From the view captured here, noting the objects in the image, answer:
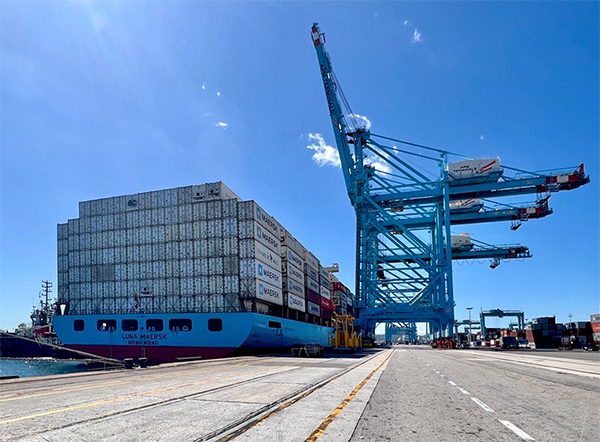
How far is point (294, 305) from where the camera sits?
189 feet

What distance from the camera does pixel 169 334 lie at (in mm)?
43469

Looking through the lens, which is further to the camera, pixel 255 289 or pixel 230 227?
pixel 230 227

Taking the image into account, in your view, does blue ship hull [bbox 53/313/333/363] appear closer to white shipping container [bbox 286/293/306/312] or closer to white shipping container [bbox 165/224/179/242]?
white shipping container [bbox 286/293/306/312]

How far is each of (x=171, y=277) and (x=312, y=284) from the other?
3013cm

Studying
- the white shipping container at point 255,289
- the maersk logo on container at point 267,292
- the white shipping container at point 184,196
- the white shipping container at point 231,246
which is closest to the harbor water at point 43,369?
the white shipping container at point 255,289

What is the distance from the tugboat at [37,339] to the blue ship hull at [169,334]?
6520 millimetres

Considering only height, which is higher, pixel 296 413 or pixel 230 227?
pixel 230 227

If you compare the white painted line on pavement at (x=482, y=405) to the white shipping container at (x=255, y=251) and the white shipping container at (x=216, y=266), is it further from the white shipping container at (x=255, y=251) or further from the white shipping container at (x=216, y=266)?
the white shipping container at (x=216, y=266)

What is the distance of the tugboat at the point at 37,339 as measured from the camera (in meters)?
63.0

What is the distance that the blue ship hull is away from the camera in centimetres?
4181

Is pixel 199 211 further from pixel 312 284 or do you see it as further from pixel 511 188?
pixel 511 188

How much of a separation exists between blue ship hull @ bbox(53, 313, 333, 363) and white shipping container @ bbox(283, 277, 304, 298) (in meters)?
7.09

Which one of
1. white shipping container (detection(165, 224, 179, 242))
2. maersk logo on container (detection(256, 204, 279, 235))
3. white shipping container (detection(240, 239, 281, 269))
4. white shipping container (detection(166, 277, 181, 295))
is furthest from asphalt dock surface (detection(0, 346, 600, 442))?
maersk logo on container (detection(256, 204, 279, 235))

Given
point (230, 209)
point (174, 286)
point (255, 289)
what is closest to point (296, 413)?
point (255, 289)
